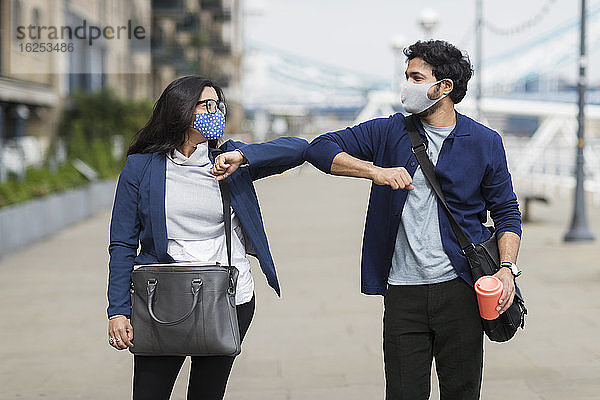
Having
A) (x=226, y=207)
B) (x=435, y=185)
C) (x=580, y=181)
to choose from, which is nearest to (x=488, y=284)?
(x=435, y=185)

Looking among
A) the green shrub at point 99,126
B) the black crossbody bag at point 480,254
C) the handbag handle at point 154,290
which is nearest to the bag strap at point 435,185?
the black crossbody bag at point 480,254

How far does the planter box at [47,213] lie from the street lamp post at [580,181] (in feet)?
24.6

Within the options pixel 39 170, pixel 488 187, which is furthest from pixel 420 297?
pixel 39 170

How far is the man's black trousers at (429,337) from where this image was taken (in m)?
3.82

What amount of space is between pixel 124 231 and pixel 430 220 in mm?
1101

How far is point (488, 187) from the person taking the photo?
12.7 ft

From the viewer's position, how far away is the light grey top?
12.0 feet

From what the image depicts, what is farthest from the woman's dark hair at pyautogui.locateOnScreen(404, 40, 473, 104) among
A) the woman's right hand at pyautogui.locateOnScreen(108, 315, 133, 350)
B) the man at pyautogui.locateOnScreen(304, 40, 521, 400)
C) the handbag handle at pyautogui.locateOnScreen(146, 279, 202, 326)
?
the woman's right hand at pyautogui.locateOnScreen(108, 315, 133, 350)

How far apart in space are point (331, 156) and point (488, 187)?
606 millimetres

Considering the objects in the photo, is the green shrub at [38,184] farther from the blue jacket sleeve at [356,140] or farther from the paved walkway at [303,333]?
the blue jacket sleeve at [356,140]

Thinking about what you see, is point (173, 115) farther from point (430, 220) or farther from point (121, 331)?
point (430, 220)

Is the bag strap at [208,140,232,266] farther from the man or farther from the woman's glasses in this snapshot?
the man

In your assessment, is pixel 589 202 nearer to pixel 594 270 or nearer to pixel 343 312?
pixel 594 270

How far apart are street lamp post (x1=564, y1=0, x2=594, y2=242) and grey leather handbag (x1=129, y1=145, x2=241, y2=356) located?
460 inches
